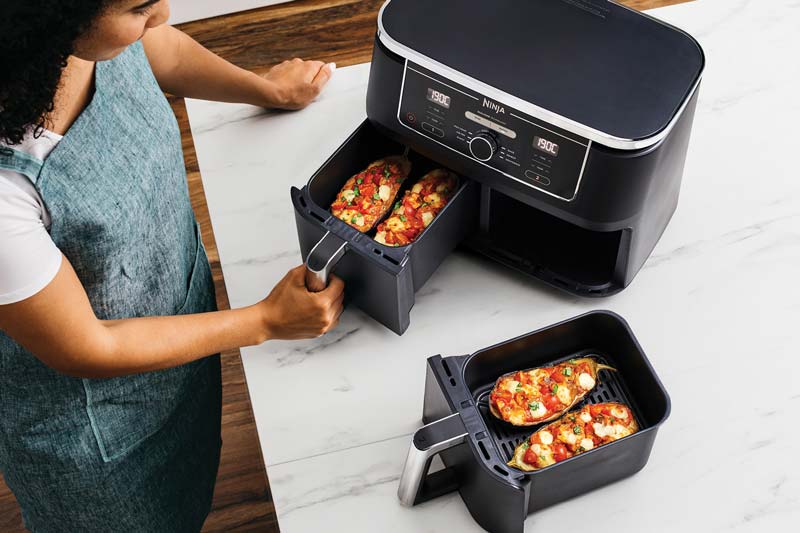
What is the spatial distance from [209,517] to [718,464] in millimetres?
1271

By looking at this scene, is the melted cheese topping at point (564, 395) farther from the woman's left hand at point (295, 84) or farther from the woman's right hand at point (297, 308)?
the woman's left hand at point (295, 84)

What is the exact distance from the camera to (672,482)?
1.16 meters

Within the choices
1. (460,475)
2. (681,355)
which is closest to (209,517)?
(460,475)

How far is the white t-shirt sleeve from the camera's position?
0.97 metres

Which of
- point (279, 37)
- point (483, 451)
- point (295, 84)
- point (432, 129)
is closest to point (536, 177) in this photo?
point (432, 129)

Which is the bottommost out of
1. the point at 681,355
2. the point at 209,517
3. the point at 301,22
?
the point at 209,517

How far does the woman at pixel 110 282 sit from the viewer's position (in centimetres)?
98

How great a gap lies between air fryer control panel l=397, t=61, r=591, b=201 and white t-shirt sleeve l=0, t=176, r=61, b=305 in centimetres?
52

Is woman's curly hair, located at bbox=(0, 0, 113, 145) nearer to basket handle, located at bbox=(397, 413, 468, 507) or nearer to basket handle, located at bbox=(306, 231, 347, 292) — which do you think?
basket handle, located at bbox=(306, 231, 347, 292)

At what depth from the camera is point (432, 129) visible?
4.17ft

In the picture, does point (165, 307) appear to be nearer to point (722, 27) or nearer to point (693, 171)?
point (693, 171)

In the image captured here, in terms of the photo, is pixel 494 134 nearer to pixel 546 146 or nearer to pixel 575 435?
pixel 546 146

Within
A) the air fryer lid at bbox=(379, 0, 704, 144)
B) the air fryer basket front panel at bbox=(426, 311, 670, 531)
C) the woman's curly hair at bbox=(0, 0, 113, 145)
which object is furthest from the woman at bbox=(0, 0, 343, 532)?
the air fryer lid at bbox=(379, 0, 704, 144)

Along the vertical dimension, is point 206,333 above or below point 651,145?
below
